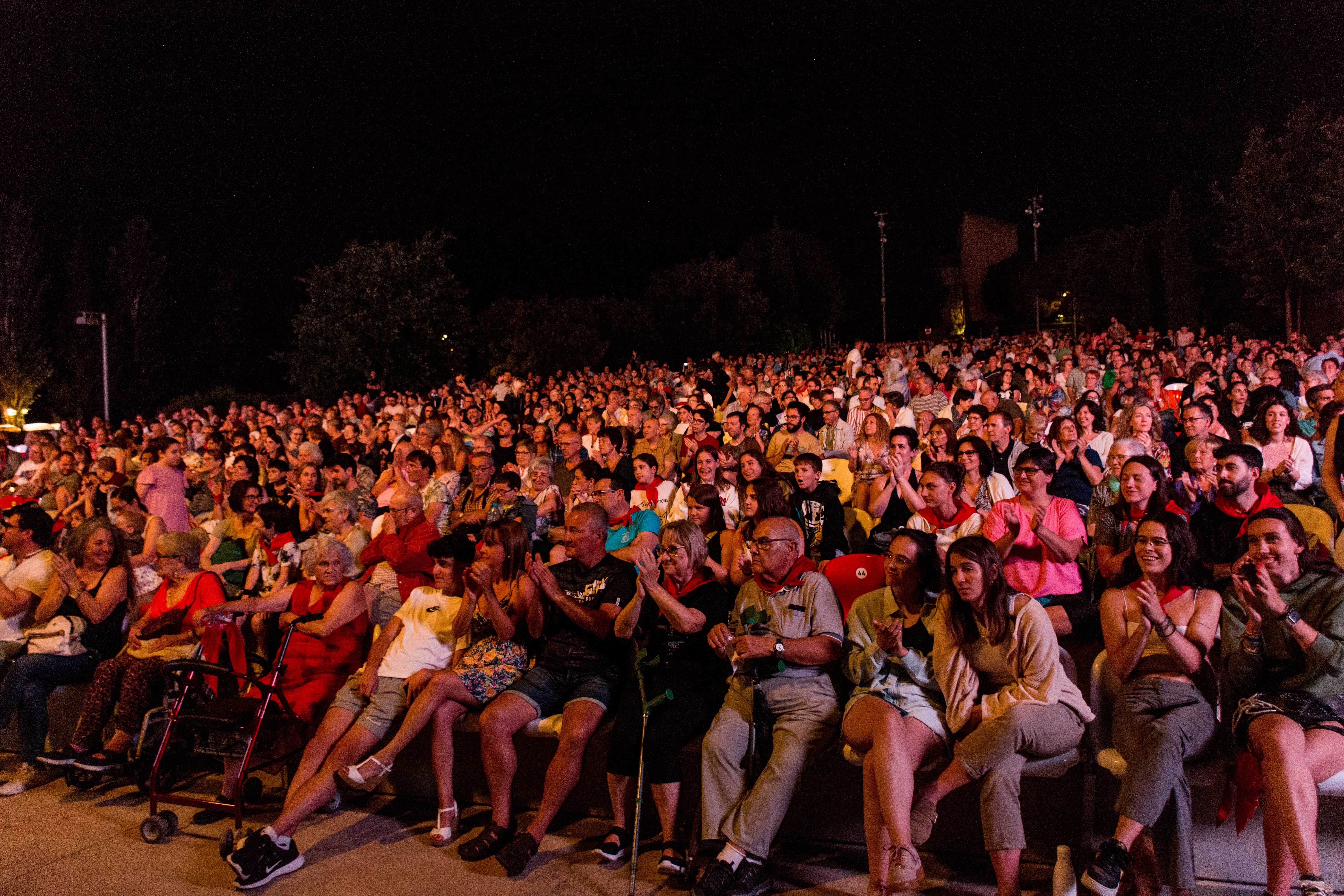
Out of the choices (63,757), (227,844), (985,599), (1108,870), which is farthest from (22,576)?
(1108,870)

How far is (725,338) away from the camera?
4244cm

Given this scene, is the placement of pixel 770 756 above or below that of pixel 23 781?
above

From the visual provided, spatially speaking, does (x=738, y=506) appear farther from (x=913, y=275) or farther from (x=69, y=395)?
(x=913, y=275)

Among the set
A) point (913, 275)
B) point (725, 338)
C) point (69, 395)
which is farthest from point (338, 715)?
point (913, 275)

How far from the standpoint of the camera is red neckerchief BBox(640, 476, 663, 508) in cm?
715

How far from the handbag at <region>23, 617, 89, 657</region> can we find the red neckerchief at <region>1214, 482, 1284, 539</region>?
20.1 feet

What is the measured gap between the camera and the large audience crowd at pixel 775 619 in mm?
3662

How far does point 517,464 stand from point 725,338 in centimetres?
3437

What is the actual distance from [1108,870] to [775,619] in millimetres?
1557

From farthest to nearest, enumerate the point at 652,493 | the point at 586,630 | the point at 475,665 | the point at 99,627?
the point at 652,493, the point at 99,627, the point at 475,665, the point at 586,630

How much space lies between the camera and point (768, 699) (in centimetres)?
425

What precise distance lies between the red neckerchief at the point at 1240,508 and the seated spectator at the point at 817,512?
2.00 m

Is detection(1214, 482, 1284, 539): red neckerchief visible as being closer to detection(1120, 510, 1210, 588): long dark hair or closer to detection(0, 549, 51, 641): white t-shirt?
detection(1120, 510, 1210, 588): long dark hair

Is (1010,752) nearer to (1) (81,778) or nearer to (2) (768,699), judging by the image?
(2) (768,699)
